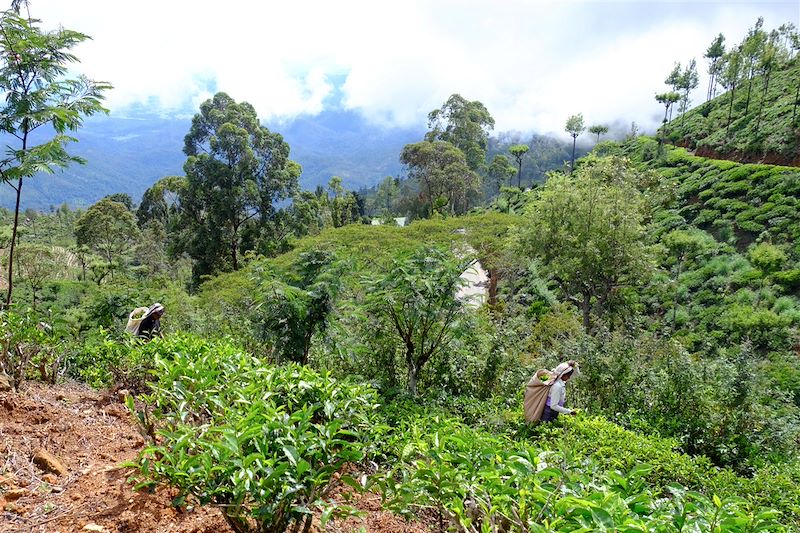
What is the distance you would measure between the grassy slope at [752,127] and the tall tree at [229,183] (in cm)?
2338

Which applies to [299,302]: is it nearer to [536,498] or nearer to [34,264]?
[536,498]

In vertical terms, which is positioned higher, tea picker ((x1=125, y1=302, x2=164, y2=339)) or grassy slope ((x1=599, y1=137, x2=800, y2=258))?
grassy slope ((x1=599, y1=137, x2=800, y2=258))

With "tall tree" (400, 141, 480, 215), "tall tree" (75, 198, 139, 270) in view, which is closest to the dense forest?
"tall tree" (75, 198, 139, 270)

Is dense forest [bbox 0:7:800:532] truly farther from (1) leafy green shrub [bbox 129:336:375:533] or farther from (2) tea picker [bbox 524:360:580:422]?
(2) tea picker [bbox 524:360:580:422]

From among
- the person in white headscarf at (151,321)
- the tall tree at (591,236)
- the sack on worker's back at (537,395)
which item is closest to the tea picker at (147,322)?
the person in white headscarf at (151,321)

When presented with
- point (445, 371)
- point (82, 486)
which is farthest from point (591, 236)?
point (82, 486)

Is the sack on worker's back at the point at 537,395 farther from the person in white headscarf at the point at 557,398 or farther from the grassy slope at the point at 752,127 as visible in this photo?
the grassy slope at the point at 752,127

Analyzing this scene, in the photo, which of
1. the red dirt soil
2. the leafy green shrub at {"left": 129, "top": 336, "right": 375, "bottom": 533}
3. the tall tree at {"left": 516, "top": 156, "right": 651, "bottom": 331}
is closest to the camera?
the leafy green shrub at {"left": 129, "top": 336, "right": 375, "bottom": 533}

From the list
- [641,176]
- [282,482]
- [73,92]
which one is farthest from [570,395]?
[641,176]

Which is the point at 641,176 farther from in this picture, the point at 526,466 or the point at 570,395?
the point at 526,466

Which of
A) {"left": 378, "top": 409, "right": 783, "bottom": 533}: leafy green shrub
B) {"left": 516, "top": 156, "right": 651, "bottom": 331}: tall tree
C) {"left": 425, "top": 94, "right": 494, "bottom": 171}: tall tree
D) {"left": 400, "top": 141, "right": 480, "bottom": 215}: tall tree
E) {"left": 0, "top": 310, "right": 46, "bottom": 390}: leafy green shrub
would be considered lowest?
{"left": 0, "top": 310, "right": 46, "bottom": 390}: leafy green shrub

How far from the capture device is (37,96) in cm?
579

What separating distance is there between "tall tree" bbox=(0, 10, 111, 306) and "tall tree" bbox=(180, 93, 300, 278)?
14204 mm

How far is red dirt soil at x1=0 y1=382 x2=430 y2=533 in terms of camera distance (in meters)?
2.14
